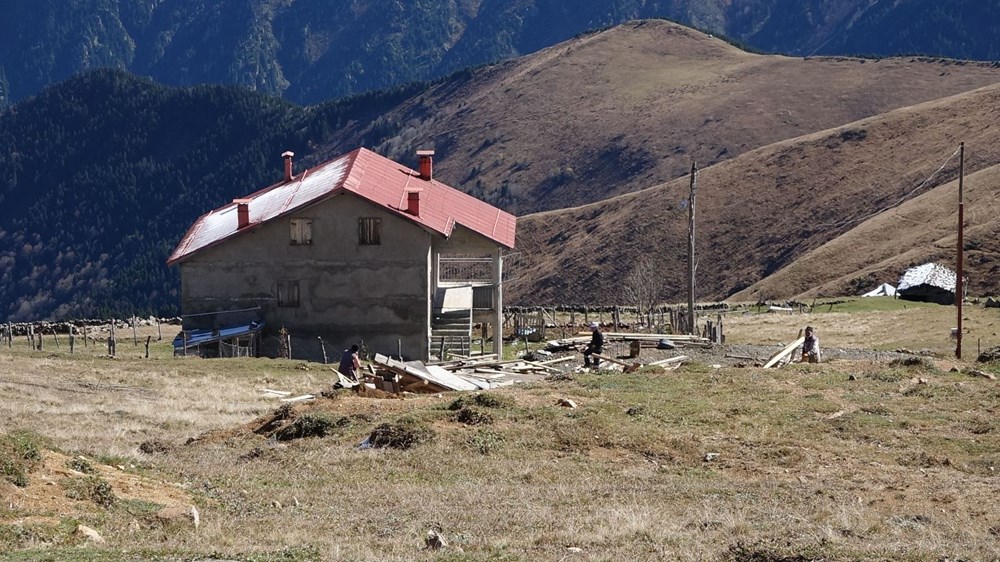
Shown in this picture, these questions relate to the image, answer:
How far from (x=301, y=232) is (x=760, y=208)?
72464mm

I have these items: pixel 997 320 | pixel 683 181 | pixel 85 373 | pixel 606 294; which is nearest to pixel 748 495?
pixel 85 373

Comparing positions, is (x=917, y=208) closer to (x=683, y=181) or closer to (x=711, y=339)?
(x=683, y=181)

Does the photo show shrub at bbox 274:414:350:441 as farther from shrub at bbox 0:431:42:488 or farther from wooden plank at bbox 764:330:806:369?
wooden plank at bbox 764:330:806:369

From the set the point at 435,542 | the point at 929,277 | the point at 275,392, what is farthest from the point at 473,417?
the point at 929,277

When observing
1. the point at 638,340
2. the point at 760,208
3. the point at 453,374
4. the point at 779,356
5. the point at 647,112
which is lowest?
the point at 453,374

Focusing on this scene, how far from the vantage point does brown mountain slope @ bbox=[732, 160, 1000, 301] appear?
86.3 metres

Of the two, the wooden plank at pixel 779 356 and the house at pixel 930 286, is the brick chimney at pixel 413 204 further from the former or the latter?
the house at pixel 930 286

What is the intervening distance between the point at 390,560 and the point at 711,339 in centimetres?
3546

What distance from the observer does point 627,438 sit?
25.2m

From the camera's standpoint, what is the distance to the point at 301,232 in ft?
171

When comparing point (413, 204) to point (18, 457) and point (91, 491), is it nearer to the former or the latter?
point (18, 457)

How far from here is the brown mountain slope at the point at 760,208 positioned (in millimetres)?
112250

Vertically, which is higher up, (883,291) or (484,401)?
(883,291)

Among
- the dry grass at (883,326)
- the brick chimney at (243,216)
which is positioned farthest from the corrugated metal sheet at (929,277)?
the brick chimney at (243,216)
